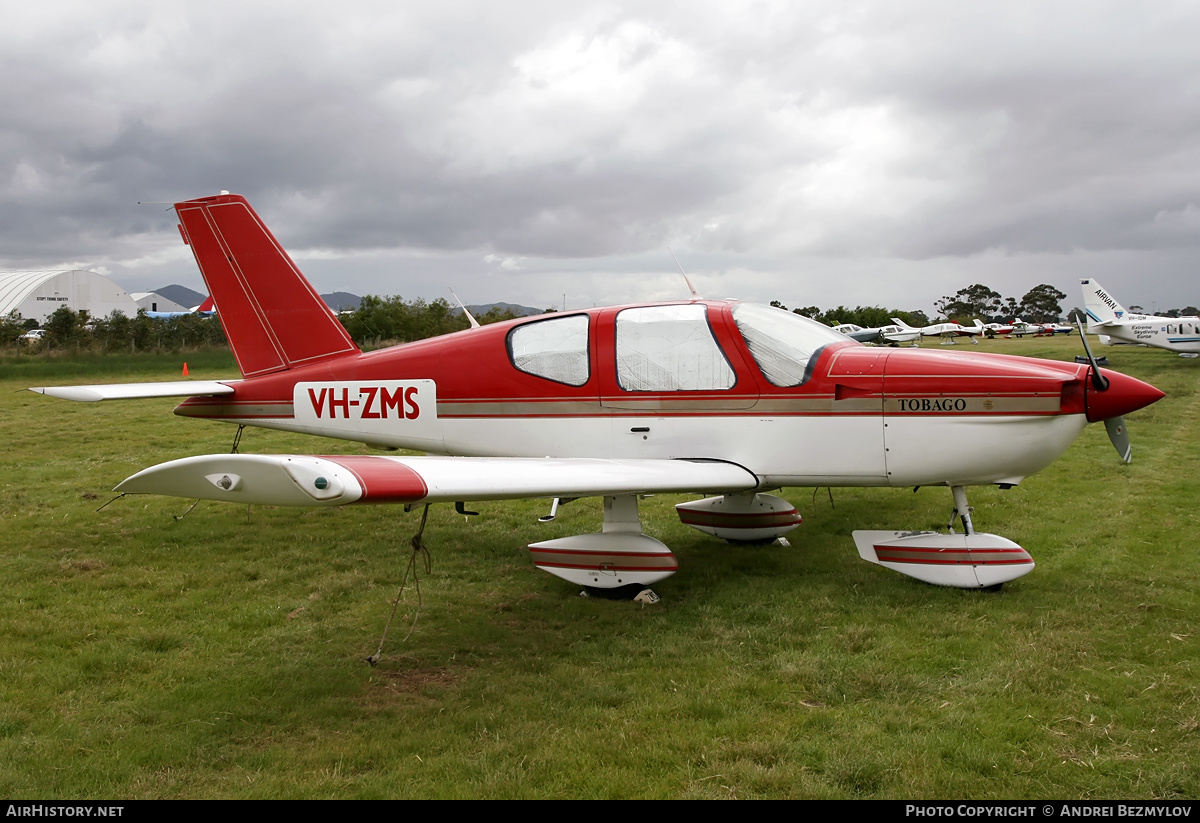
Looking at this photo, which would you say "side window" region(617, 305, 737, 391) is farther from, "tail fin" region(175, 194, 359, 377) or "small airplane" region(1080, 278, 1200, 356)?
"small airplane" region(1080, 278, 1200, 356)

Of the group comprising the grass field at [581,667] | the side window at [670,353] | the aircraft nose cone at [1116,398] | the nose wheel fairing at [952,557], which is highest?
the side window at [670,353]

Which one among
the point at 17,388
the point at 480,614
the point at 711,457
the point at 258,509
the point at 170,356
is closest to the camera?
the point at 480,614

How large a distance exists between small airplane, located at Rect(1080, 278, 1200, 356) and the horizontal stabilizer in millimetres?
35767

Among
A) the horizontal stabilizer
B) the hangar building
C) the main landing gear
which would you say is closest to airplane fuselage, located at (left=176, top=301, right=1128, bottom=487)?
the main landing gear

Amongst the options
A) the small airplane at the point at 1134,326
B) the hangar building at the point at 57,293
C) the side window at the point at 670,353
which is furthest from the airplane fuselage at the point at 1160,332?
the hangar building at the point at 57,293

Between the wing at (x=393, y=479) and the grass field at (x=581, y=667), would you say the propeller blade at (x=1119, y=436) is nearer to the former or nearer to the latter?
the grass field at (x=581, y=667)

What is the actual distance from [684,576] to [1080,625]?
263 cm

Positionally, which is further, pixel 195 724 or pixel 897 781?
pixel 195 724

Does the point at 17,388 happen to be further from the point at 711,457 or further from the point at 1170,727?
the point at 1170,727

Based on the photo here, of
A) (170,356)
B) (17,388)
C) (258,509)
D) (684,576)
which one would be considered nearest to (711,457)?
(684,576)

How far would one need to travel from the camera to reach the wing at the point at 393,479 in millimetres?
3430

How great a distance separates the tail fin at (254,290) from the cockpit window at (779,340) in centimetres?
366
